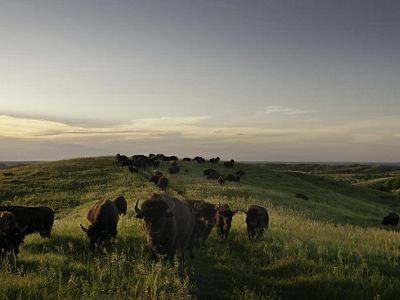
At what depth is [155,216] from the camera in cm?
1195

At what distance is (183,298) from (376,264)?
7.35 metres

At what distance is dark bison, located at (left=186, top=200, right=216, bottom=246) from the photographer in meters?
16.1

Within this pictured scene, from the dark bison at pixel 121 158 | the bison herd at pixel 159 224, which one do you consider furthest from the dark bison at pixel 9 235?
the dark bison at pixel 121 158

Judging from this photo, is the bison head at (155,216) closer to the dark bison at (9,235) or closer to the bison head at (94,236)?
the bison head at (94,236)

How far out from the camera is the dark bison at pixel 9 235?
41.4 ft

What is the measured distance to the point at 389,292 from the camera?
10.4 m

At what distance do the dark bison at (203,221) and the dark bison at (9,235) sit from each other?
5.86 metres

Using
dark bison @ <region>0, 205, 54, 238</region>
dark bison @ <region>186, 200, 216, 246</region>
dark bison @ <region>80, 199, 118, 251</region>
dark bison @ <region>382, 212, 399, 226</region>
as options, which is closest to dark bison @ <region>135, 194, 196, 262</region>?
dark bison @ <region>186, 200, 216, 246</region>

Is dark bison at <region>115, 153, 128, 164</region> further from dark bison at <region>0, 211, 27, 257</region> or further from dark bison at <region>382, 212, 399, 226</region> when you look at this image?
dark bison at <region>0, 211, 27, 257</region>

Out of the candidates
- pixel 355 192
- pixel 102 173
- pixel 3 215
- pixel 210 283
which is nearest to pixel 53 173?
pixel 102 173

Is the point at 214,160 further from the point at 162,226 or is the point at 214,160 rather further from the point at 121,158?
the point at 162,226

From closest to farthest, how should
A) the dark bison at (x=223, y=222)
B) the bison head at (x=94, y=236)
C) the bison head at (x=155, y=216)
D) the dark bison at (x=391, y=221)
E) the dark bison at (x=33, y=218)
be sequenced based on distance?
the bison head at (x=155, y=216), the bison head at (x=94, y=236), the dark bison at (x=223, y=222), the dark bison at (x=33, y=218), the dark bison at (x=391, y=221)

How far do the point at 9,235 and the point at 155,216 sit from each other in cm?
452

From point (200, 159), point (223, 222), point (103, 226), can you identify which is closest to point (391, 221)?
point (223, 222)
